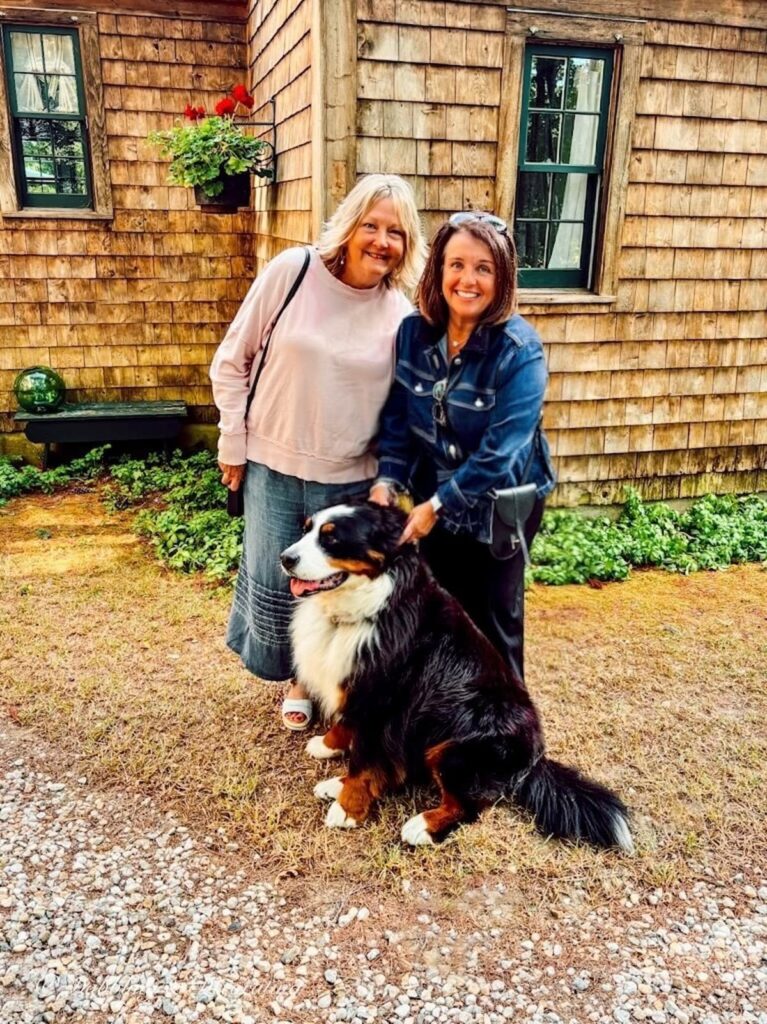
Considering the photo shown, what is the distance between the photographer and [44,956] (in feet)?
6.92

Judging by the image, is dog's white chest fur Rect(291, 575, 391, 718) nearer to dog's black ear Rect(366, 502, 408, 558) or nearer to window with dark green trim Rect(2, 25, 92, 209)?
dog's black ear Rect(366, 502, 408, 558)

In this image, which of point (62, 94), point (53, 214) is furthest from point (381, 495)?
point (62, 94)

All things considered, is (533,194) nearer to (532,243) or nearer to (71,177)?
(532,243)

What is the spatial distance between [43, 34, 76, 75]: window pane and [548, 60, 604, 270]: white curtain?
4.02m

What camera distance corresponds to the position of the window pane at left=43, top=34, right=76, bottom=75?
6.34 metres

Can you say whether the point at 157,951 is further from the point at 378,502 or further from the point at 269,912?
the point at 378,502

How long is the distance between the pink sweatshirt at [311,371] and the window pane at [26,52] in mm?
5196

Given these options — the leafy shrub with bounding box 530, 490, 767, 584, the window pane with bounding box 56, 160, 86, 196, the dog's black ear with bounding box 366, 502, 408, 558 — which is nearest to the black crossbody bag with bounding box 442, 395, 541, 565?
the dog's black ear with bounding box 366, 502, 408, 558

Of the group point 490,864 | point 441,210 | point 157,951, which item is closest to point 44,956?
point 157,951

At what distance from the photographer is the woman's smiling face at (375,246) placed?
2.41m

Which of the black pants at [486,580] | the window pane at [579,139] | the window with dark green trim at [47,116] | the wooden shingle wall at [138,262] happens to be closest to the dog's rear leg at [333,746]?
the black pants at [486,580]

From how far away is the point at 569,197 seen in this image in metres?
5.12

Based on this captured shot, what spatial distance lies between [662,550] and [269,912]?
146 inches

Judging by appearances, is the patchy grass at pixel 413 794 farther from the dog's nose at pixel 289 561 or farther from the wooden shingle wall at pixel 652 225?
the wooden shingle wall at pixel 652 225
